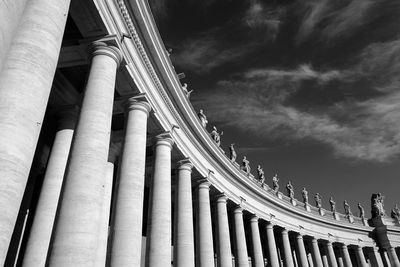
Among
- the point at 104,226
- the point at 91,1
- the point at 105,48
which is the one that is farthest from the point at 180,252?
the point at 91,1

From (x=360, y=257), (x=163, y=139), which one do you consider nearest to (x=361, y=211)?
(x=360, y=257)

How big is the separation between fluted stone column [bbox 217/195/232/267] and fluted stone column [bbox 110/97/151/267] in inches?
1247

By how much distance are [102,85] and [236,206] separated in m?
51.5

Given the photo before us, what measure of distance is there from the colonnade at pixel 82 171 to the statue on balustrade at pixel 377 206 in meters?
117

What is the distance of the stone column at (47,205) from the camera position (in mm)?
26188

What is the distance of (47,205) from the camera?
2817 cm

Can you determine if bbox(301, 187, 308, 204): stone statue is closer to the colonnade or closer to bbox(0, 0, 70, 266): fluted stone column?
the colonnade

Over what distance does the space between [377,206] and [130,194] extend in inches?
5570

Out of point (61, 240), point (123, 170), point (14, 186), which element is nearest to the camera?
point (14, 186)

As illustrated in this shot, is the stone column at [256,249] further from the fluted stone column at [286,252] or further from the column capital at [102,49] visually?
the column capital at [102,49]

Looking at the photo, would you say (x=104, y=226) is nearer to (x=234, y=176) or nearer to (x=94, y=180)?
(x=94, y=180)

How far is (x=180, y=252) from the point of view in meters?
39.6

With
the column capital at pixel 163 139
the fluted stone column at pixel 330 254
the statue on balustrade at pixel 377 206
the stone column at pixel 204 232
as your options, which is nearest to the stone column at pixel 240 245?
the stone column at pixel 204 232

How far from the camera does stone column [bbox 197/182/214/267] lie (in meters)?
47.5
